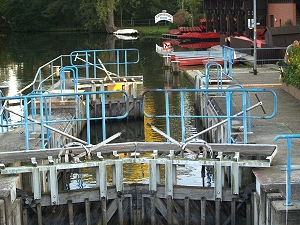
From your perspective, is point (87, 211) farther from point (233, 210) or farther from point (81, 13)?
point (81, 13)

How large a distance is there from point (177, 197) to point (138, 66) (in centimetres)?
2984

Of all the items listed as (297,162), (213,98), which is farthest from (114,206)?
(213,98)

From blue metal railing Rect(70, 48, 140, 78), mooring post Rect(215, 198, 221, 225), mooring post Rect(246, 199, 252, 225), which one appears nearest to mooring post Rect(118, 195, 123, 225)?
mooring post Rect(215, 198, 221, 225)

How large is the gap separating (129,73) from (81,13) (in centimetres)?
5156

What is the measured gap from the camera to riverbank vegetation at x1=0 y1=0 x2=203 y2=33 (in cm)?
8569

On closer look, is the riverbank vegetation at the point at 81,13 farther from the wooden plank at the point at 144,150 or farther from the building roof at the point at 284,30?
the wooden plank at the point at 144,150

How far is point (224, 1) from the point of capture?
5644 centimetres

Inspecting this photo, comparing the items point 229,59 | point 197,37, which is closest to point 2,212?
point 229,59

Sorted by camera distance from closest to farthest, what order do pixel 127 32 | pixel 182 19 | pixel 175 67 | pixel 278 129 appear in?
1. pixel 278 129
2. pixel 175 67
3. pixel 182 19
4. pixel 127 32

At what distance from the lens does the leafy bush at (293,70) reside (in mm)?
20873

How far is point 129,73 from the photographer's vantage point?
129 ft

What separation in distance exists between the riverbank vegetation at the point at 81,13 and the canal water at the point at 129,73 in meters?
3.34

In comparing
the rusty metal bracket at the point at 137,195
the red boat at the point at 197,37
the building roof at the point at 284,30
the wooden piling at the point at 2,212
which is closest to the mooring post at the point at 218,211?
the rusty metal bracket at the point at 137,195

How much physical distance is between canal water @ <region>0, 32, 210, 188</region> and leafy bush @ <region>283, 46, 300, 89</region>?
3.27 m
